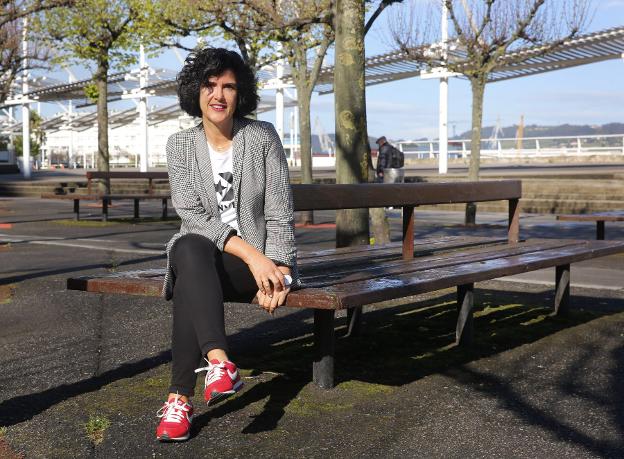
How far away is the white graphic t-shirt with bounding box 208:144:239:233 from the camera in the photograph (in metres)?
3.81

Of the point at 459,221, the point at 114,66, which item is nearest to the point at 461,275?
the point at 459,221

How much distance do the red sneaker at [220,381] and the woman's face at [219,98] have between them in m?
1.08

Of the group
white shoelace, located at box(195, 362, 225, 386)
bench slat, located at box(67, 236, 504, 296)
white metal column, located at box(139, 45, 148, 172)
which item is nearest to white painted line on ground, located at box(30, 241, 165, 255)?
bench slat, located at box(67, 236, 504, 296)

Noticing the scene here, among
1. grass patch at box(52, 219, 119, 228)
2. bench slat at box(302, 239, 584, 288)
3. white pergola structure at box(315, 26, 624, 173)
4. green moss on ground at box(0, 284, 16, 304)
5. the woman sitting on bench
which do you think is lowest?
green moss on ground at box(0, 284, 16, 304)

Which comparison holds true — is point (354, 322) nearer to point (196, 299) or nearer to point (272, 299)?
point (272, 299)

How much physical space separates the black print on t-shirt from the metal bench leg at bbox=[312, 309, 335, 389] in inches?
25.9

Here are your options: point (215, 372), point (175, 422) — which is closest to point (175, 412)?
point (175, 422)

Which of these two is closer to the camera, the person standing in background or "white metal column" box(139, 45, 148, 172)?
the person standing in background

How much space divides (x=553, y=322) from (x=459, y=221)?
1050 centimetres

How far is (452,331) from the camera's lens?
18.5 ft

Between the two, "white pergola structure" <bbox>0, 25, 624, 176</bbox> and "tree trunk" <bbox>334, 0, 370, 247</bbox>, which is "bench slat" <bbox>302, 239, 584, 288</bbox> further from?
"white pergola structure" <bbox>0, 25, 624, 176</bbox>

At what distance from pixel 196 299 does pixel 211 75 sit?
101 cm

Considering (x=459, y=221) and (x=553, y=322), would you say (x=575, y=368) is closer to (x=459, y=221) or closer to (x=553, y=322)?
(x=553, y=322)

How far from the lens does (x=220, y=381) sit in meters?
3.24
